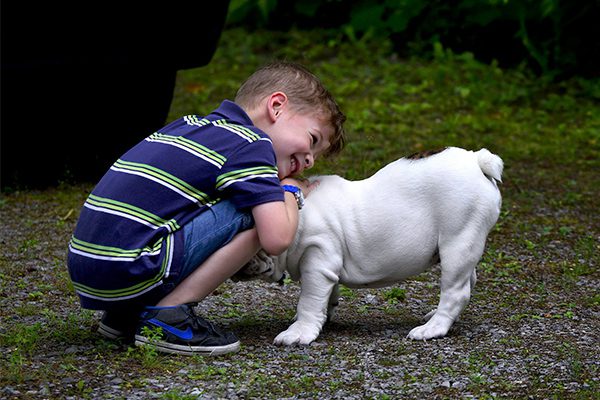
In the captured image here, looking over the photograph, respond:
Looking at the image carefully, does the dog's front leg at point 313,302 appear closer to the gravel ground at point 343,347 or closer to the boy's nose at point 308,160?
the gravel ground at point 343,347

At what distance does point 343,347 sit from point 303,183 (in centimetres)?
59

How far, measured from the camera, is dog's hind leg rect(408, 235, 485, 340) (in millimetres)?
3476

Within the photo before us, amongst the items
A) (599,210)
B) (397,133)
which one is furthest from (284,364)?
(397,133)

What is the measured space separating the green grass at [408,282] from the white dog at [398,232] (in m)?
0.19

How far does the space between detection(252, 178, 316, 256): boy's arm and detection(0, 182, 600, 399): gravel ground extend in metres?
0.36

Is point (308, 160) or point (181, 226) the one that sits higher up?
point (308, 160)

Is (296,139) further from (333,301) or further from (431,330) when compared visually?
(431,330)

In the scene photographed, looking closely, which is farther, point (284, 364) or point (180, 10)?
Result: point (180, 10)

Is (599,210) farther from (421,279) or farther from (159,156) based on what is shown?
(159,156)

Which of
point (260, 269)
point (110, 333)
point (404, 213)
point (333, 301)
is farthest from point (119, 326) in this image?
point (404, 213)

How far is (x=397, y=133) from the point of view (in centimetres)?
740

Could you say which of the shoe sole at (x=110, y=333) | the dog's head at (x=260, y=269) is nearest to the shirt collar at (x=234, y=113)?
the dog's head at (x=260, y=269)

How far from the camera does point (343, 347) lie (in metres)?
3.41

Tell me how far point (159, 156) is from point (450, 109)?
5126mm
